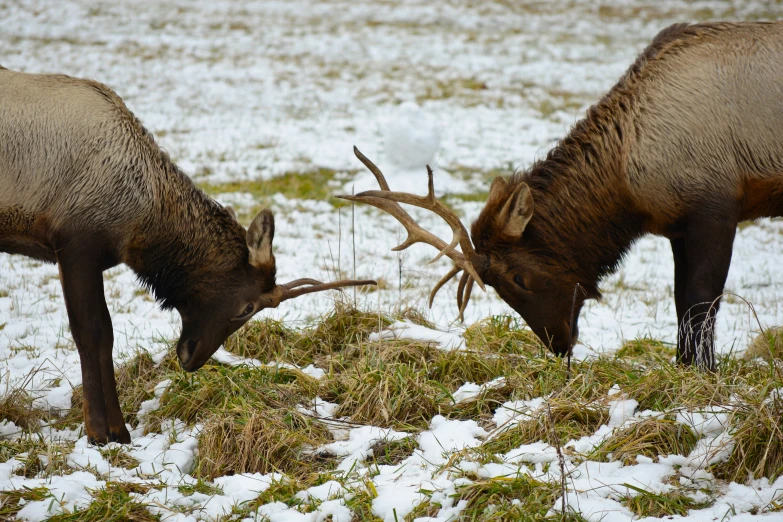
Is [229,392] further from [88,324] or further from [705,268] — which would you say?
[705,268]

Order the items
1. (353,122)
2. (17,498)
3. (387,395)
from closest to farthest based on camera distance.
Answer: (17,498), (387,395), (353,122)

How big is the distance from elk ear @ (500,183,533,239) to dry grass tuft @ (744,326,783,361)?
1883 mm

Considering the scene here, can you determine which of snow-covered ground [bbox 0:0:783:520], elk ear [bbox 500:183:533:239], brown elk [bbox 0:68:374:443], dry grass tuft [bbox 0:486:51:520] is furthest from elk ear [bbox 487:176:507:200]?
dry grass tuft [bbox 0:486:51:520]

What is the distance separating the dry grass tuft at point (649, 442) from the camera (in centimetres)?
390

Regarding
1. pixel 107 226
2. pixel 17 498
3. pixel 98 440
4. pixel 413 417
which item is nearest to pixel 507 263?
pixel 413 417

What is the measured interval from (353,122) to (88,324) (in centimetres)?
1079

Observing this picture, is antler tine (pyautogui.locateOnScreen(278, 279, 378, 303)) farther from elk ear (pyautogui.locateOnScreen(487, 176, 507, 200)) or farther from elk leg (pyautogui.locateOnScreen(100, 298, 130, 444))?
elk leg (pyautogui.locateOnScreen(100, 298, 130, 444))

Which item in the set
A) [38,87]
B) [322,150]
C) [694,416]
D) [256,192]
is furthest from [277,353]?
[322,150]

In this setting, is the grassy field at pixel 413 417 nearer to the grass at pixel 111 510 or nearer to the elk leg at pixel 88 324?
the grass at pixel 111 510

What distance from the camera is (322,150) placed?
13094 millimetres

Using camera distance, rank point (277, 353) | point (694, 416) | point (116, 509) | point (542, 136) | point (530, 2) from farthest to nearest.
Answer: point (530, 2)
point (542, 136)
point (277, 353)
point (694, 416)
point (116, 509)

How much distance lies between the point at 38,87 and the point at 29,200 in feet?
2.65

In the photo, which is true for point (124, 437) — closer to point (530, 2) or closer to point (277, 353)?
point (277, 353)

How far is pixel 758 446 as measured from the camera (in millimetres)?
3711
